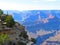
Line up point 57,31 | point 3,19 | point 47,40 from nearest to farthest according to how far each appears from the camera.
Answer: point 3,19
point 47,40
point 57,31

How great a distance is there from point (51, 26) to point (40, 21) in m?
2.66

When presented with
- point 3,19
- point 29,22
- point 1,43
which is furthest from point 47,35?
point 1,43

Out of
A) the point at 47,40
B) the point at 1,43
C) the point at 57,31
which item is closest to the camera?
the point at 1,43

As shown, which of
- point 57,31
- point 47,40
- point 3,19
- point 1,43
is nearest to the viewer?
point 1,43

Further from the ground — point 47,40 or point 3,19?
point 3,19

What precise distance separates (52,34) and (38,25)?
284cm

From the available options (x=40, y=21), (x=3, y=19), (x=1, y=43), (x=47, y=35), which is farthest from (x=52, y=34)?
(x=1, y=43)

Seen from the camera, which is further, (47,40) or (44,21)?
(44,21)

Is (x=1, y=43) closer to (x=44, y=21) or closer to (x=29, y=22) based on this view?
(x=29, y=22)

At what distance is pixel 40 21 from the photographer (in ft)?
133

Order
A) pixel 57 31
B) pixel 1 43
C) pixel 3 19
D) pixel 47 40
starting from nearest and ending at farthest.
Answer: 1. pixel 1 43
2. pixel 3 19
3. pixel 47 40
4. pixel 57 31

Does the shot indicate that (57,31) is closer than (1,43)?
No

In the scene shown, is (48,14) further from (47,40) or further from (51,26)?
(47,40)

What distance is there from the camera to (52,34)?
3866 cm
